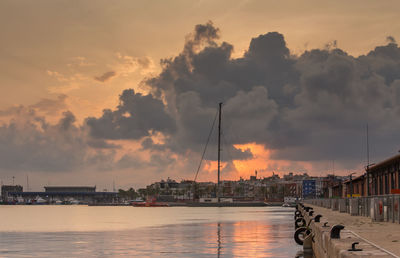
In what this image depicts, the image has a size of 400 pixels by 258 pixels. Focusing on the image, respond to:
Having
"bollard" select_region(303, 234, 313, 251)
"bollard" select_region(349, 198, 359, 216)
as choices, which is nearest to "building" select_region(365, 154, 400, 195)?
"bollard" select_region(349, 198, 359, 216)

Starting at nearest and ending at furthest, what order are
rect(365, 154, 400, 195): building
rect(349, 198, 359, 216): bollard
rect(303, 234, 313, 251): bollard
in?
rect(303, 234, 313, 251): bollard → rect(349, 198, 359, 216): bollard → rect(365, 154, 400, 195): building

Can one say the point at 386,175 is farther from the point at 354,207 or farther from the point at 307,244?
the point at 307,244

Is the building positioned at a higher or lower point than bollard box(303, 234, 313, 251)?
higher

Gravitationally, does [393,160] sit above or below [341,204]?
above

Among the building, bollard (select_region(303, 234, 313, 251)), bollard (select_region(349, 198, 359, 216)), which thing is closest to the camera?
bollard (select_region(303, 234, 313, 251))

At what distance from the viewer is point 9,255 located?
168ft

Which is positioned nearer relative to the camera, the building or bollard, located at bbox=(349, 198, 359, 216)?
bollard, located at bbox=(349, 198, 359, 216)

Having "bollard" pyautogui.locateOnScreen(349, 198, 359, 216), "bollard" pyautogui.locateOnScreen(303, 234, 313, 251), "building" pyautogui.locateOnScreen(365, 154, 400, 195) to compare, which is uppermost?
"building" pyautogui.locateOnScreen(365, 154, 400, 195)

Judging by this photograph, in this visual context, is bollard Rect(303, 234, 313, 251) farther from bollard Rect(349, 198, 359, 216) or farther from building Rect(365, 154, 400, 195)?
building Rect(365, 154, 400, 195)

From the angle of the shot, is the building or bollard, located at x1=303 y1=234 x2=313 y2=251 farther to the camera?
the building

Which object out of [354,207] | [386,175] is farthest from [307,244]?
[386,175]

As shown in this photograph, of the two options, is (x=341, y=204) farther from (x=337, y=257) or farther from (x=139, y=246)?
(x=337, y=257)

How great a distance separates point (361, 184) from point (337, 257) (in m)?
167

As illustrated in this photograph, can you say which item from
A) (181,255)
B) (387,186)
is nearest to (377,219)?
(181,255)
